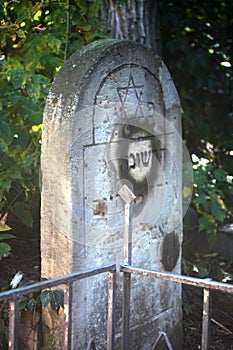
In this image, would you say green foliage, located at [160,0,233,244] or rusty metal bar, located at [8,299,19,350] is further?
→ green foliage, located at [160,0,233,244]

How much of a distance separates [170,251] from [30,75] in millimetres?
1227

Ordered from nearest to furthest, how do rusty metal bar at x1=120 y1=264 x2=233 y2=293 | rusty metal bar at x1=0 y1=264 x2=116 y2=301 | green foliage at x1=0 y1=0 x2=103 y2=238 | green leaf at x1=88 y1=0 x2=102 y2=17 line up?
rusty metal bar at x1=0 y1=264 x2=116 y2=301, rusty metal bar at x1=120 y1=264 x2=233 y2=293, green foliage at x1=0 y1=0 x2=103 y2=238, green leaf at x1=88 y1=0 x2=102 y2=17

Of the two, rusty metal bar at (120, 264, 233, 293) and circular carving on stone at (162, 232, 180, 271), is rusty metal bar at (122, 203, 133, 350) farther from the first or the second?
circular carving on stone at (162, 232, 180, 271)

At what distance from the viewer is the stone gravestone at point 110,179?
275cm

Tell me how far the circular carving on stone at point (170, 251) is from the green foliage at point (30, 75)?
2.48ft

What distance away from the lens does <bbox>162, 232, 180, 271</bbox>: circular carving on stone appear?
334cm

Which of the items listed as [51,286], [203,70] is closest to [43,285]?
[51,286]

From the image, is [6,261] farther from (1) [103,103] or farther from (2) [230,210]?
(2) [230,210]

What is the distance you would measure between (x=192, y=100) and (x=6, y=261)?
8.68 feet

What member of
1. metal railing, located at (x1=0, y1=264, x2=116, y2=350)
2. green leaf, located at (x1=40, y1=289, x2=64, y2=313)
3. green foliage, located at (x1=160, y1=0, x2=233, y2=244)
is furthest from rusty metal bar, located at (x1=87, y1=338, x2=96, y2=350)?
green foliage, located at (x1=160, y1=0, x2=233, y2=244)

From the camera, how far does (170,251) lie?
3375mm

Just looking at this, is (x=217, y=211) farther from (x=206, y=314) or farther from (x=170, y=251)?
(x=206, y=314)

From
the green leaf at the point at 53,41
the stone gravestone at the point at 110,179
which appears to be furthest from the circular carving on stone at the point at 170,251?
the green leaf at the point at 53,41

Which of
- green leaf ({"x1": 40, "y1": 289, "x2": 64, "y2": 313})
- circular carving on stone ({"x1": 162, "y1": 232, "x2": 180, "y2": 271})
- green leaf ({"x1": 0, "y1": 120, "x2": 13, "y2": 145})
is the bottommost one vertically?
green leaf ({"x1": 40, "y1": 289, "x2": 64, "y2": 313})
